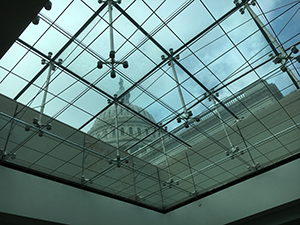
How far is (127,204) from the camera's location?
23.9 metres

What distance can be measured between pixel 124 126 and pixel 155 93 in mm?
3674

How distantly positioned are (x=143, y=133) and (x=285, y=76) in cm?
1095

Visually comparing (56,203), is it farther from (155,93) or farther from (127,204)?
(155,93)

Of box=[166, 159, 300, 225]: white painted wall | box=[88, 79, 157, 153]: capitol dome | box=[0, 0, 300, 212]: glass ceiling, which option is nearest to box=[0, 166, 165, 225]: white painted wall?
box=[0, 0, 300, 212]: glass ceiling

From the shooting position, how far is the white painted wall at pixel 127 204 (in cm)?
1745

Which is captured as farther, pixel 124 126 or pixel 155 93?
pixel 124 126

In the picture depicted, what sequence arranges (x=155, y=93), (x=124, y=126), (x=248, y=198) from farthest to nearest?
(x=248, y=198) < (x=124, y=126) < (x=155, y=93)

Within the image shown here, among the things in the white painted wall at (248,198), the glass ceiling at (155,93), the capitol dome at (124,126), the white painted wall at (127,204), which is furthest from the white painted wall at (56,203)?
the white painted wall at (248,198)

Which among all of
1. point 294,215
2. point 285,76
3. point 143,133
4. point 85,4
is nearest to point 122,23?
point 85,4

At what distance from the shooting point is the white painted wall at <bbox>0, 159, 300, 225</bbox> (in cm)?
1745

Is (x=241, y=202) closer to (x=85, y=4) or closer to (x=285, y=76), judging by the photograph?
(x=285, y=76)

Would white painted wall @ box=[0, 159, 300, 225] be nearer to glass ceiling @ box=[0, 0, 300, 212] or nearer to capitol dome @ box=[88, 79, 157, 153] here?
glass ceiling @ box=[0, 0, 300, 212]

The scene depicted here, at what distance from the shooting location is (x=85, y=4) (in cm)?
1452

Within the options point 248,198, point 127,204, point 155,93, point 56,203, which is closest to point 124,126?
point 155,93
